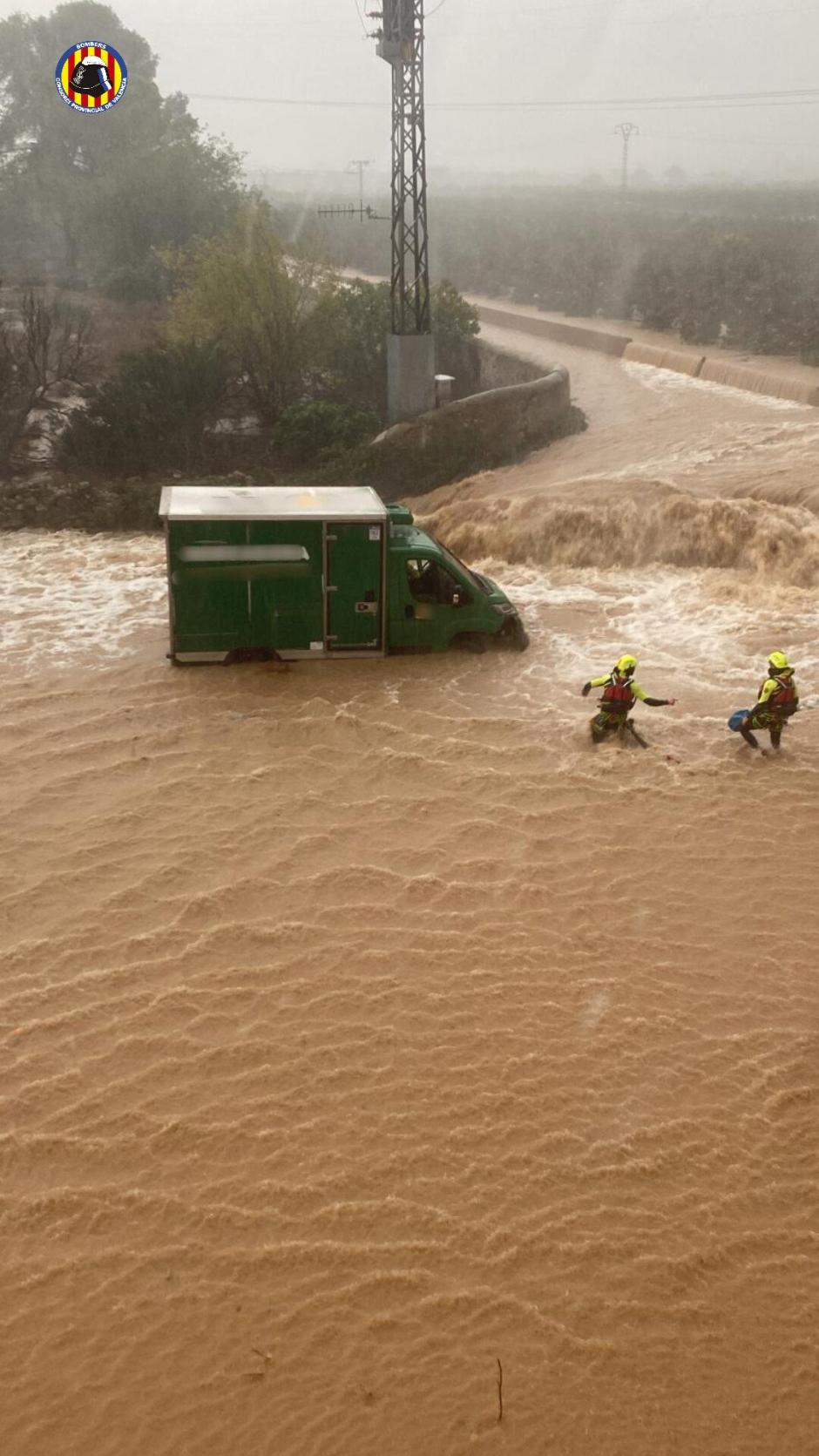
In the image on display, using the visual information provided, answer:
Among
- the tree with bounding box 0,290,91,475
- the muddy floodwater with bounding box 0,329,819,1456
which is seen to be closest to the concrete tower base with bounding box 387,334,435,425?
the tree with bounding box 0,290,91,475

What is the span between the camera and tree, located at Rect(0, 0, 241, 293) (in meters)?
52.6

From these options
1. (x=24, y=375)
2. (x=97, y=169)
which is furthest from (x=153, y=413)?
(x=97, y=169)

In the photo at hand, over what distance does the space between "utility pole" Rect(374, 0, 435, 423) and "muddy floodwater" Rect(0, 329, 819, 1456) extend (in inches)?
687

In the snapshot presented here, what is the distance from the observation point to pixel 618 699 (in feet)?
41.7

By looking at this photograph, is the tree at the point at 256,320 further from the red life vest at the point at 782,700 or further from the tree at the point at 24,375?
the red life vest at the point at 782,700

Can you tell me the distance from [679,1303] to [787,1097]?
200cm

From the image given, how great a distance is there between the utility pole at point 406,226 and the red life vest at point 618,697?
1962cm

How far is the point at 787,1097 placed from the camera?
317 inches

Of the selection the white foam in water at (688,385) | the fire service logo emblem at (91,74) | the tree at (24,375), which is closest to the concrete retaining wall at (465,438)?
the white foam in water at (688,385)

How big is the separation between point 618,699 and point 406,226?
70.5 feet

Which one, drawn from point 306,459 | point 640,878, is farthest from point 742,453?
point 640,878

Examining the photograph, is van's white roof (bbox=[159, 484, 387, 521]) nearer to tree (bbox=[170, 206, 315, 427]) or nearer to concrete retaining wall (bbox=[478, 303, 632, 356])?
tree (bbox=[170, 206, 315, 427])

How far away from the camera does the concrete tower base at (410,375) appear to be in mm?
30953

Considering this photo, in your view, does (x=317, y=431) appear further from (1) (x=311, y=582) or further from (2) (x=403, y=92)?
(1) (x=311, y=582)
